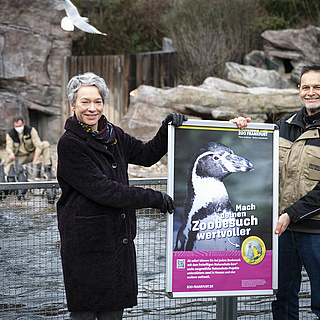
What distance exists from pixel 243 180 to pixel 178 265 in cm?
58

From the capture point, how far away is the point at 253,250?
270 cm

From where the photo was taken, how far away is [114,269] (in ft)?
8.08

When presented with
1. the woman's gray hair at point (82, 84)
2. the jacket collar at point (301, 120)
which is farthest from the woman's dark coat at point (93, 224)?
the jacket collar at point (301, 120)

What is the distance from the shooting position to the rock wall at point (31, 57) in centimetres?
Result: 1495

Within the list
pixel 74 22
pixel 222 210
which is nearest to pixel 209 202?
pixel 222 210

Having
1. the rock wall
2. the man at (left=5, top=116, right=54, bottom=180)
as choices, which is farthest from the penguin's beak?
the rock wall

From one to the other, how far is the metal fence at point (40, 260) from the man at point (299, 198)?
466 millimetres

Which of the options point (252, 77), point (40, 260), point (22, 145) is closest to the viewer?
point (40, 260)

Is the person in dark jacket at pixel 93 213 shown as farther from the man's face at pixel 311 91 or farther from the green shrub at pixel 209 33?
the green shrub at pixel 209 33

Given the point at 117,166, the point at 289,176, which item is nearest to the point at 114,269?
the point at 117,166

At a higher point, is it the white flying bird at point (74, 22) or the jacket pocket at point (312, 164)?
the white flying bird at point (74, 22)

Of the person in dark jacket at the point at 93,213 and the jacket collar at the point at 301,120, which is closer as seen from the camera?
the person in dark jacket at the point at 93,213

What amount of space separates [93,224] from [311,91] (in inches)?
57.1

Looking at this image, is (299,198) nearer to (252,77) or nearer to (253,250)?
(253,250)
